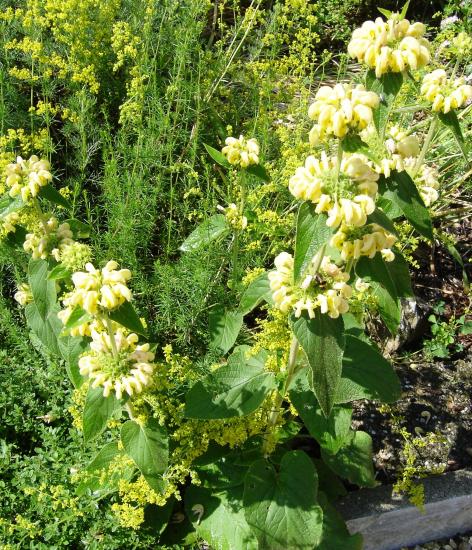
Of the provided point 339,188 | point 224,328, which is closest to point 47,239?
point 224,328

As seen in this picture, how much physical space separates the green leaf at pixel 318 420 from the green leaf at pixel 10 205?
1081 mm

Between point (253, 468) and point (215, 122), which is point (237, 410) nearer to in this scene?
point (253, 468)

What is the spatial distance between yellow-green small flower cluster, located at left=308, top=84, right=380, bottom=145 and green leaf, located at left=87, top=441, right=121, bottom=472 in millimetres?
1418

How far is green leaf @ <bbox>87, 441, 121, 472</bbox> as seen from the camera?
2.06m

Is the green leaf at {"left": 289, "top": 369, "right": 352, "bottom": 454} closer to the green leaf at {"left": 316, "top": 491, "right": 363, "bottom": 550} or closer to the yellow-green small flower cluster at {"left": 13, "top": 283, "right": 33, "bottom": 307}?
the green leaf at {"left": 316, "top": 491, "right": 363, "bottom": 550}

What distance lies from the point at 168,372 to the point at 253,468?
456 mm

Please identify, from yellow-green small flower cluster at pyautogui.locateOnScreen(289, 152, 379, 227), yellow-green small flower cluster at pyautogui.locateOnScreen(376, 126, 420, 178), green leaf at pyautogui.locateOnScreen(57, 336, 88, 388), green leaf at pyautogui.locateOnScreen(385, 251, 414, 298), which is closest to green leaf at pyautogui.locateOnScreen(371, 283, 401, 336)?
green leaf at pyautogui.locateOnScreen(385, 251, 414, 298)

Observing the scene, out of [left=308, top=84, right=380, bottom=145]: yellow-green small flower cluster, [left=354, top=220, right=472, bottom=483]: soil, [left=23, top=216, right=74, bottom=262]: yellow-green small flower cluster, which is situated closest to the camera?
[left=308, top=84, right=380, bottom=145]: yellow-green small flower cluster

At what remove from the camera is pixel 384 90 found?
52.8 inches

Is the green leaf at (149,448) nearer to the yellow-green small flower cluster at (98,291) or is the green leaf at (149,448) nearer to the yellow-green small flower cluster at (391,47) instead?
the yellow-green small flower cluster at (98,291)

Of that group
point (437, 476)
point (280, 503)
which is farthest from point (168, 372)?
point (437, 476)

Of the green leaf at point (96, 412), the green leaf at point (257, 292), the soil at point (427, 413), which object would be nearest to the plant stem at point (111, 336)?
the green leaf at point (96, 412)

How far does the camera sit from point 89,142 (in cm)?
346

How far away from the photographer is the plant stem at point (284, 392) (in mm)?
1797
